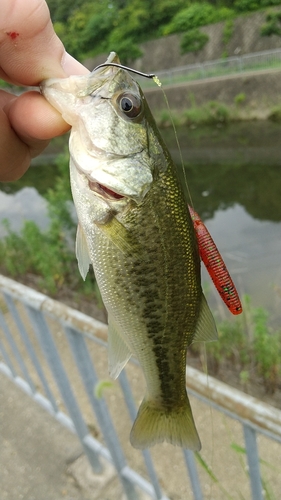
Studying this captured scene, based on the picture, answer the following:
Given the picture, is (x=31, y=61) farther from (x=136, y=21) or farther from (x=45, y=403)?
(x=136, y=21)

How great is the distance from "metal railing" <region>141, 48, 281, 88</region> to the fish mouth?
1551 cm

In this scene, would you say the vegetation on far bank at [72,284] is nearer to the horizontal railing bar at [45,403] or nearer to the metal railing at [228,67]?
the horizontal railing bar at [45,403]

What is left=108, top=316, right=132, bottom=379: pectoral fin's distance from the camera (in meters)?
1.18

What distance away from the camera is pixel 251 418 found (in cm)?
138

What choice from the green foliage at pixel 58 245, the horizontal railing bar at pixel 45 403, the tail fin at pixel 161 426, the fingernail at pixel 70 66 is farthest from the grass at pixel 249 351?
the fingernail at pixel 70 66

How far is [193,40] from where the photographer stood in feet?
76.0

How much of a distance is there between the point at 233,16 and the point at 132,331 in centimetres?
2629

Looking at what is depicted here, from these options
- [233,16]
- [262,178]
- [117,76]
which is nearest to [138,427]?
A: [117,76]

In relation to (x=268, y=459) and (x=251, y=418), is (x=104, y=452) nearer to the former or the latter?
(x=268, y=459)

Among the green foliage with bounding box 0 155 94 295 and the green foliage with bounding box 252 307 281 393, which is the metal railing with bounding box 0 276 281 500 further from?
the green foliage with bounding box 0 155 94 295

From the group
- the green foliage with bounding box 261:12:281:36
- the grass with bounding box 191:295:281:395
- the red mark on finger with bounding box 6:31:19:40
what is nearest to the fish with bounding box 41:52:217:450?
the red mark on finger with bounding box 6:31:19:40

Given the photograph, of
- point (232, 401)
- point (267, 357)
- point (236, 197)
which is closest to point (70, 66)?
point (232, 401)

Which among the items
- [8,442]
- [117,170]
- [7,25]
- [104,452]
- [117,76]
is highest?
[7,25]

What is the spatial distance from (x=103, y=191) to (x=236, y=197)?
7.81 meters
